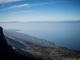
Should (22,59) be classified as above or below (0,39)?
below

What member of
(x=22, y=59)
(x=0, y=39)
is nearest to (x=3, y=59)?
(x=0, y=39)

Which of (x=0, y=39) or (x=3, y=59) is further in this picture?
(x=0, y=39)

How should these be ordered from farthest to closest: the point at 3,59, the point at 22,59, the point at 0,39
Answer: the point at 22,59 < the point at 0,39 < the point at 3,59

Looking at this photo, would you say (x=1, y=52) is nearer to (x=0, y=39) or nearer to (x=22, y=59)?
(x=0, y=39)

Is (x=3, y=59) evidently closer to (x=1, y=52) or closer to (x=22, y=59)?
(x=1, y=52)

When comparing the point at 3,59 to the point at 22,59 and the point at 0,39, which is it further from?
the point at 22,59

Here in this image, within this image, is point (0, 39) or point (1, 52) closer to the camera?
point (1, 52)

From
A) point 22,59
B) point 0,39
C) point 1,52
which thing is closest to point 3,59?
point 1,52

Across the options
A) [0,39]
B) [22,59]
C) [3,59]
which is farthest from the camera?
[22,59]

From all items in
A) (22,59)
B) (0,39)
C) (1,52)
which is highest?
(0,39)
